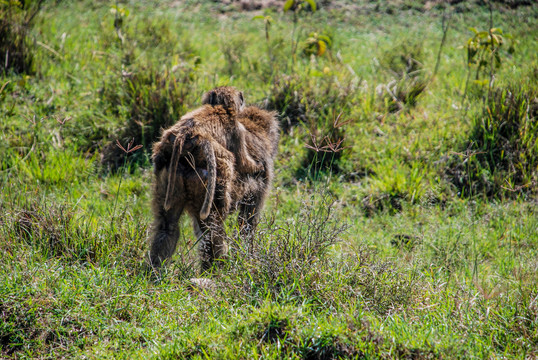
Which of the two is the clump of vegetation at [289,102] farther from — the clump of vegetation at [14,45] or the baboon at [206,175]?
the clump of vegetation at [14,45]

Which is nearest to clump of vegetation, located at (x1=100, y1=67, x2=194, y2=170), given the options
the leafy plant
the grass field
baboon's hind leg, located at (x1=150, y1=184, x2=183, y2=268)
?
the grass field

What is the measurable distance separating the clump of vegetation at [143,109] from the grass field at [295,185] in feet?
0.08

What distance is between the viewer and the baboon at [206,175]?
3686 mm

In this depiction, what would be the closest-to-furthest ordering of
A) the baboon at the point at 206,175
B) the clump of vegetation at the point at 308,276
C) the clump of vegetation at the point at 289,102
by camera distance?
1. the clump of vegetation at the point at 308,276
2. the baboon at the point at 206,175
3. the clump of vegetation at the point at 289,102

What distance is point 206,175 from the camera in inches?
148

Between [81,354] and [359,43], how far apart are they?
6.68m

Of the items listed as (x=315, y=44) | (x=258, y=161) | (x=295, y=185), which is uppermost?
(x=315, y=44)

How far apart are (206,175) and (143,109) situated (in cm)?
251

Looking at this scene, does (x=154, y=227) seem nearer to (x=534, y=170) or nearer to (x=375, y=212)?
(x=375, y=212)

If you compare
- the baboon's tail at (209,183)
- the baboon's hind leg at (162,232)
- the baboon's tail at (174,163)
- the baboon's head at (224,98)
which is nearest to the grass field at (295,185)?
the baboon's hind leg at (162,232)

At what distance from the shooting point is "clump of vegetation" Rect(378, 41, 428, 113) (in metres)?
6.73

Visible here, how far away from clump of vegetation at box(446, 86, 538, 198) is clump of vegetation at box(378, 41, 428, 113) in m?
1.00

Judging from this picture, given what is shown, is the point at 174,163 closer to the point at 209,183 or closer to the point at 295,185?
the point at 209,183

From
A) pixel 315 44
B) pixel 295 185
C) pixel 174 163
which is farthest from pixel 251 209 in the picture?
pixel 315 44
